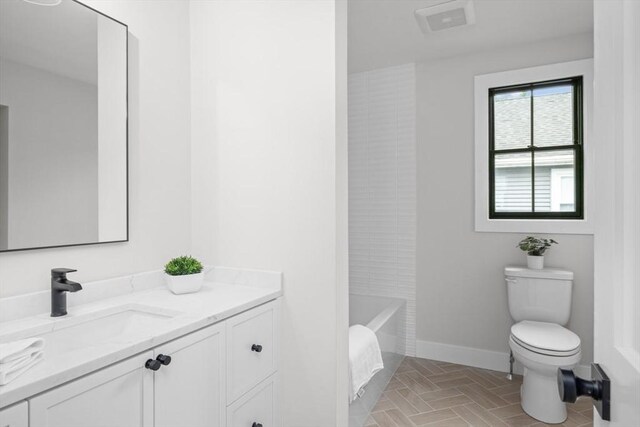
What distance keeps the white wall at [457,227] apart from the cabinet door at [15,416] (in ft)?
9.64

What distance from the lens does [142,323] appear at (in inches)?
57.3

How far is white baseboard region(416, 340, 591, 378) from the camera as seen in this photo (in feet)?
9.89

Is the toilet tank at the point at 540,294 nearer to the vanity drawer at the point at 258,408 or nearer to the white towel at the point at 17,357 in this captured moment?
the vanity drawer at the point at 258,408

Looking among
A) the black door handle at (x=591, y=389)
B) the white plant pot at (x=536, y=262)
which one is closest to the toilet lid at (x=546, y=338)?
the white plant pot at (x=536, y=262)

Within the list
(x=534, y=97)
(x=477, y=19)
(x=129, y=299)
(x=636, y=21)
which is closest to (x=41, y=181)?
(x=129, y=299)

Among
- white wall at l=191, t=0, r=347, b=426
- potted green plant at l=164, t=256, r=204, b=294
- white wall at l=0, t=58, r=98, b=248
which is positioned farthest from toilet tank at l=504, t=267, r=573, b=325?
white wall at l=0, t=58, r=98, b=248

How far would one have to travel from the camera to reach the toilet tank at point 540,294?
265 centimetres

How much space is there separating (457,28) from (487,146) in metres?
0.95

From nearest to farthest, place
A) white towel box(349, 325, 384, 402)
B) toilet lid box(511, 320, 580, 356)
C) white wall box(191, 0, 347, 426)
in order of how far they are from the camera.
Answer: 1. white wall box(191, 0, 347, 426)
2. white towel box(349, 325, 384, 402)
3. toilet lid box(511, 320, 580, 356)

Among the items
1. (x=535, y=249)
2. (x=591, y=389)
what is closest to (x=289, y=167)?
(x=591, y=389)

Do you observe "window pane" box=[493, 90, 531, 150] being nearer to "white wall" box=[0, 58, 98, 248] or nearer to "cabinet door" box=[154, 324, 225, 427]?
"cabinet door" box=[154, 324, 225, 427]

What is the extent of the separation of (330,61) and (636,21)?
1.26 metres

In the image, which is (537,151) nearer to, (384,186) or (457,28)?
(457,28)

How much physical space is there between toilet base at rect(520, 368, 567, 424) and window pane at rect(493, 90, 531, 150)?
5.72 ft
